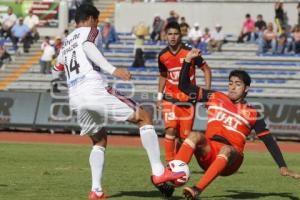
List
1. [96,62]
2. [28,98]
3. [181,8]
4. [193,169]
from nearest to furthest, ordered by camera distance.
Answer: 1. [96,62]
2. [193,169]
3. [28,98]
4. [181,8]

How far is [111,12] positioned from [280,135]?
592 inches

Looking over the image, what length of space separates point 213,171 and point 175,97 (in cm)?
458

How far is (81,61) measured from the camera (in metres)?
10.5

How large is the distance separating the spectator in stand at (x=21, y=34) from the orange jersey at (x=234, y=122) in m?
27.5

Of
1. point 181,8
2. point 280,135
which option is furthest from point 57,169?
point 181,8

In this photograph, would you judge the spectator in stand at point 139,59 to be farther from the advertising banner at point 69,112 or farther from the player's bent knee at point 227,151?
the player's bent knee at point 227,151

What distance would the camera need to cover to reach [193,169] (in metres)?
15.2

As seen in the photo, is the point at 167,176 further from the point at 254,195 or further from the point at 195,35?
the point at 195,35

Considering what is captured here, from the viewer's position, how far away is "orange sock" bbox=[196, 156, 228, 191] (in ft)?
31.3

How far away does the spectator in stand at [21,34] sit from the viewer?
37.0 meters

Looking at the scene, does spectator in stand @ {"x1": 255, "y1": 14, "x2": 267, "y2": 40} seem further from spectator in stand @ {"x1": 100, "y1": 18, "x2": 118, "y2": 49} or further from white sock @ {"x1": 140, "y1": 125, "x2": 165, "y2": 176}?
white sock @ {"x1": 140, "y1": 125, "x2": 165, "y2": 176}

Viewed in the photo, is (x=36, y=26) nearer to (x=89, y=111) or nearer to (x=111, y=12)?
(x=111, y=12)

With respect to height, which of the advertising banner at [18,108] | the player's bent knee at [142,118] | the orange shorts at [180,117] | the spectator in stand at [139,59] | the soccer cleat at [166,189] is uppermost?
the player's bent knee at [142,118]

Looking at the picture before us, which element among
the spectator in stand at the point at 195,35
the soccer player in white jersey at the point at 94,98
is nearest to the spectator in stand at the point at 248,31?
the spectator in stand at the point at 195,35
